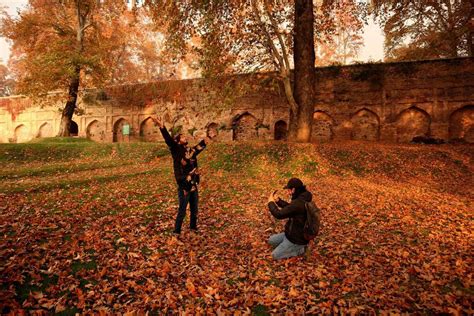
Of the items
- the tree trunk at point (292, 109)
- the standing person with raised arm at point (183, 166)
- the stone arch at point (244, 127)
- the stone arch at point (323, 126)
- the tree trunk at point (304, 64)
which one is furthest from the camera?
the stone arch at point (244, 127)

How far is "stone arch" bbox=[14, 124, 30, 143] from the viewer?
35.7m

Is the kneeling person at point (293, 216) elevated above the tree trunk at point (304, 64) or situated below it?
below

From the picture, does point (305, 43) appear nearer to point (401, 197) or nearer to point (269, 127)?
point (401, 197)

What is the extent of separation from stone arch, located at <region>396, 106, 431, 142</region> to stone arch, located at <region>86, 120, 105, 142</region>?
101 ft

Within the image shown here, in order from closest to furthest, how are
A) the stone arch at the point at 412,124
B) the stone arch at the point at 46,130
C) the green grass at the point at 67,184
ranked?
the green grass at the point at 67,184 < the stone arch at the point at 412,124 < the stone arch at the point at 46,130

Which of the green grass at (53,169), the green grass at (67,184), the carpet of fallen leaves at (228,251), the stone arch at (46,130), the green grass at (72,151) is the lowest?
the carpet of fallen leaves at (228,251)

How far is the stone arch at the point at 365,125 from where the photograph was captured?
23.6 m

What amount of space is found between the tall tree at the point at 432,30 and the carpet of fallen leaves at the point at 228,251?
17.4m

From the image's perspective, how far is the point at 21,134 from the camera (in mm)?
36156

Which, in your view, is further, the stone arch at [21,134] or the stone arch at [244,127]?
the stone arch at [21,134]

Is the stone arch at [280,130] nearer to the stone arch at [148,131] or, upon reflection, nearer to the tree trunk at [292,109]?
the tree trunk at [292,109]

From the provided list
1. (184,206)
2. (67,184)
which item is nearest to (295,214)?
(184,206)

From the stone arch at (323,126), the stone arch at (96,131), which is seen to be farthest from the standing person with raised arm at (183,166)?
the stone arch at (96,131)

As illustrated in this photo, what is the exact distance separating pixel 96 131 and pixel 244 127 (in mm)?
18574
